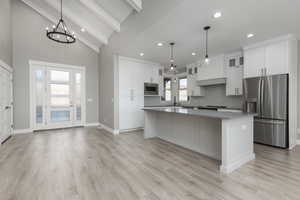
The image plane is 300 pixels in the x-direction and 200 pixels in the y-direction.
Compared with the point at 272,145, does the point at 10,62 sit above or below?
above

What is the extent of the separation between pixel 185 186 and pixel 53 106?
582cm

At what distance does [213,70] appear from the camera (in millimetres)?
5148

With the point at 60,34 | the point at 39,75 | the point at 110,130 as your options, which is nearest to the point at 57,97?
the point at 39,75

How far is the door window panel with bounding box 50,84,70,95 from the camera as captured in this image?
225 inches

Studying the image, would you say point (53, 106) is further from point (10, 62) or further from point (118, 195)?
point (118, 195)

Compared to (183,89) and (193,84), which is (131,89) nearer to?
(193,84)

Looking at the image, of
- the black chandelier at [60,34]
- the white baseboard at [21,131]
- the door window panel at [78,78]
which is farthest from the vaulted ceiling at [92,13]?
the white baseboard at [21,131]

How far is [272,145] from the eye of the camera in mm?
3613

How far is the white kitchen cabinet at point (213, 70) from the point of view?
4909mm

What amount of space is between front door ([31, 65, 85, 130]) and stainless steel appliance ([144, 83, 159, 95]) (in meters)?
2.82

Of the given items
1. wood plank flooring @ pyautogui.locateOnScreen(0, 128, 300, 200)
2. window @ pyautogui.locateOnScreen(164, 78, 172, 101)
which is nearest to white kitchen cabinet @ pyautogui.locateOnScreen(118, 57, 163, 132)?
window @ pyautogui.locateOnScreen(164, 78, 172, 101)

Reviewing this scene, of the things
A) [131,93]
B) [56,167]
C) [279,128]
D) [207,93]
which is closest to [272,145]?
[279,128]

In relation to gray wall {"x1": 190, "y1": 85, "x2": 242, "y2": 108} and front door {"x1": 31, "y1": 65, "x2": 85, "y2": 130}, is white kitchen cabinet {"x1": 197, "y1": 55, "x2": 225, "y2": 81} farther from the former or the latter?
front door {"x1": 31, "y1": 65, "x2": 85, "y2": 130}

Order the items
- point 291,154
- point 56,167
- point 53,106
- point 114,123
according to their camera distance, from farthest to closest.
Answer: point 53,106 → point 114,123 → point 291,154 → point 56,167
